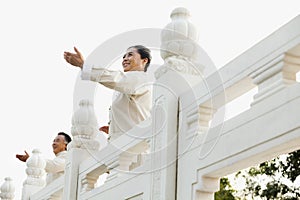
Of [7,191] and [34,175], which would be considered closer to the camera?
[34,175]

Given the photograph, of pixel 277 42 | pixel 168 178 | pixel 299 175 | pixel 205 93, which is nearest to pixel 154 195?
pixel 168 178

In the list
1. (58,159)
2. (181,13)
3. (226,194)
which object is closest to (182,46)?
(181,13)

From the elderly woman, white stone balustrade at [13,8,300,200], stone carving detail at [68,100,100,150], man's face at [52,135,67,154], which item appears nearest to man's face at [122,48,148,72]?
the elderly woman

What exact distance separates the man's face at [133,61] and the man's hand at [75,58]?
12.8 inches

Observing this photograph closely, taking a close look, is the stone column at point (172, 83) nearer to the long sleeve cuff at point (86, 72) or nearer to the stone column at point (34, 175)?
the long sleeve cuff at point (86, 72)

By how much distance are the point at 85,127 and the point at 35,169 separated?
154 cm

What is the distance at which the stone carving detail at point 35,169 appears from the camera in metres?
6.03

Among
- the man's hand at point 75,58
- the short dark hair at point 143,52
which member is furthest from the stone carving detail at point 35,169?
the short dark hair at point 143,52

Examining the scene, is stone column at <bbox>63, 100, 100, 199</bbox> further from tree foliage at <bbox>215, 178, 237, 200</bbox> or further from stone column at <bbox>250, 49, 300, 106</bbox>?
tree foliage at <bbox>215, 178, 237, 200</bbox>

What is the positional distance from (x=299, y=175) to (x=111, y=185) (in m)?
6.60

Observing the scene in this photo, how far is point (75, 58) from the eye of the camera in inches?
172

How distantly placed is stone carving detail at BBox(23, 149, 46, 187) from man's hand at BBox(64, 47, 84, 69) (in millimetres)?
1833

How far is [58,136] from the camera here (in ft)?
21.2

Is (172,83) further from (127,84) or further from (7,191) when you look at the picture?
(7,191)
